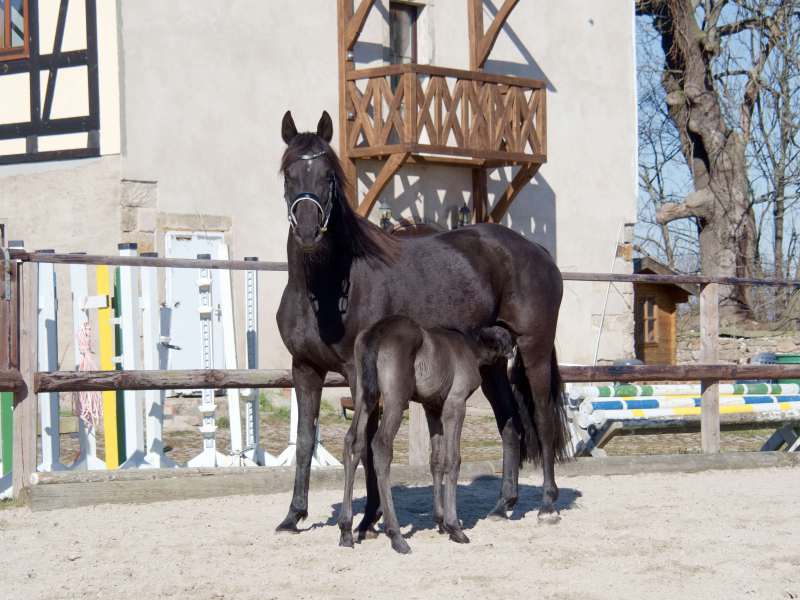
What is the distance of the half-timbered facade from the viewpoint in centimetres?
1430

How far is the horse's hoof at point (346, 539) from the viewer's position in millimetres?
5852

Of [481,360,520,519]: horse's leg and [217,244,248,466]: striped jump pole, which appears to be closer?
[481,360,520,519]: horse's leg

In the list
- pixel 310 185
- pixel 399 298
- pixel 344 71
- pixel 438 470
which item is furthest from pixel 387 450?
pixel 344 71

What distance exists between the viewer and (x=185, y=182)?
14742mm

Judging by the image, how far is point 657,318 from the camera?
23.1 metres

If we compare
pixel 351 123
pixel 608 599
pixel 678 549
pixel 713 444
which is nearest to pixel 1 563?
pixel 608 599

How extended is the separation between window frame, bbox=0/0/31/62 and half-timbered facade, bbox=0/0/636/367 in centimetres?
2

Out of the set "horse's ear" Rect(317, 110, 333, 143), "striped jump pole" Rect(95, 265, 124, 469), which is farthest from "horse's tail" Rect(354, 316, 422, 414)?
"striped jump pole" Rect(95, 265, 124, 469)

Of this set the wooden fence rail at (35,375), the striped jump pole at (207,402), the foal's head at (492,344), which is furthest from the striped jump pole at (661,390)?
the foal's head at (492,344)

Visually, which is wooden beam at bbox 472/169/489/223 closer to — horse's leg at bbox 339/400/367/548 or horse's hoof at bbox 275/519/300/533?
horse's hoof at bbox 275/519/300/533

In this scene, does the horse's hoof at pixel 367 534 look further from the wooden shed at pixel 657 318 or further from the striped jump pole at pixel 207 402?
the wooden shed at pixel 657 318

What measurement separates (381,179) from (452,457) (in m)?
9.97

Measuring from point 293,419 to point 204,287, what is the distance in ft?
3.75

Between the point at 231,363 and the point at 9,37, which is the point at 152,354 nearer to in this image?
the point at 231,363
